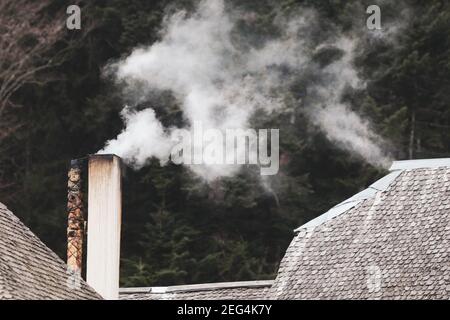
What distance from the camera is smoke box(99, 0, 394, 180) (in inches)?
2221

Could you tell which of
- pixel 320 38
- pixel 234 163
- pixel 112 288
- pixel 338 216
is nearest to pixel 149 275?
pixel 234 163

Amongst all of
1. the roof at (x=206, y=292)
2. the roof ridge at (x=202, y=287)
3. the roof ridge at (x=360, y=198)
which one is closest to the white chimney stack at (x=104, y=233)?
the roof ridge at (x=360, y=198)

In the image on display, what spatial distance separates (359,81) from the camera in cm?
5878

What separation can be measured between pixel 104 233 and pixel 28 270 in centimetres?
203

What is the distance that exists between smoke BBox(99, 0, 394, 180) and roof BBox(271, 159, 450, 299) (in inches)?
553

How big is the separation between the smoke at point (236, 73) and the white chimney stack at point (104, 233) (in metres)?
21.9

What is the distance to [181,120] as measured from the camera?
56094 millimetres

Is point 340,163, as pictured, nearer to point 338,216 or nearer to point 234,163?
point 234,163

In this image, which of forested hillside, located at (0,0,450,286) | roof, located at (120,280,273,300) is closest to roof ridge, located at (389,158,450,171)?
roof, located at (120,280,273,300)

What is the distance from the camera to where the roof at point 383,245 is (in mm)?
39312

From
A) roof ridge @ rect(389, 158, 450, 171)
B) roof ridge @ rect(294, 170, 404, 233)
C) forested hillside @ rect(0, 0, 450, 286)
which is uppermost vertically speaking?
forested hillside @ rect(0, 0, 450, 286)

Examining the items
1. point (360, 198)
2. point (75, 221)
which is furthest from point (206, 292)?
point (75, 221)

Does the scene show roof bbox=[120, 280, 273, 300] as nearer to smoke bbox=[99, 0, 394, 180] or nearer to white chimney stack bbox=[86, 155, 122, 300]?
smoke bbox=[99, 0, 394, 180]

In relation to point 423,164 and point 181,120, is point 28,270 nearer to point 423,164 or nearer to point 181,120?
point 423,164
